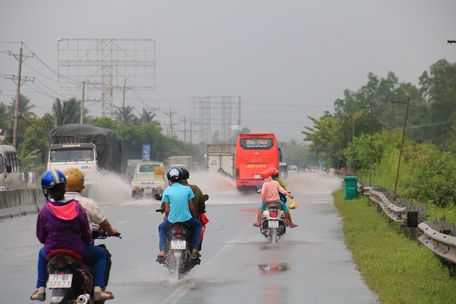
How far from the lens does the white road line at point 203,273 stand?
518 inches

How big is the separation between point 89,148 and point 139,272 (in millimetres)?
34509

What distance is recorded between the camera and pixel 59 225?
9.12 m

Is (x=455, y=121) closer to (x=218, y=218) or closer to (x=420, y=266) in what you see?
(x=218, y=218)

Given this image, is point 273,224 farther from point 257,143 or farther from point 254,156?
point 257,143

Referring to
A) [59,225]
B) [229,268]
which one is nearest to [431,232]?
[229,268]

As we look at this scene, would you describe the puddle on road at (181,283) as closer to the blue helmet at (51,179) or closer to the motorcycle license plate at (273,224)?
the blue helmet at (51,179)

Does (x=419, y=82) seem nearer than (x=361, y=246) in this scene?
No

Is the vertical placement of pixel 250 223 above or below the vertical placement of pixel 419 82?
below

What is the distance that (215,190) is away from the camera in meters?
69.5

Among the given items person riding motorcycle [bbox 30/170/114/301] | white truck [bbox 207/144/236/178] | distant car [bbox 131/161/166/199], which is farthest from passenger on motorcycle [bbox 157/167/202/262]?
white truck [bbox 207/144/236/178]

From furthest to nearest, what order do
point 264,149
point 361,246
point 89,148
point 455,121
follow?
1. point 455,121
2. point 264,149
3. point 89,148
4. point 361,246

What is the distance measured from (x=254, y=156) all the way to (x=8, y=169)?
2413 cm

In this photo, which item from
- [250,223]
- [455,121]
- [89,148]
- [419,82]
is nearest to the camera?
[250,223]

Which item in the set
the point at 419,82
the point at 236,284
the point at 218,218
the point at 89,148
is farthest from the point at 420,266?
the point at 419,82
